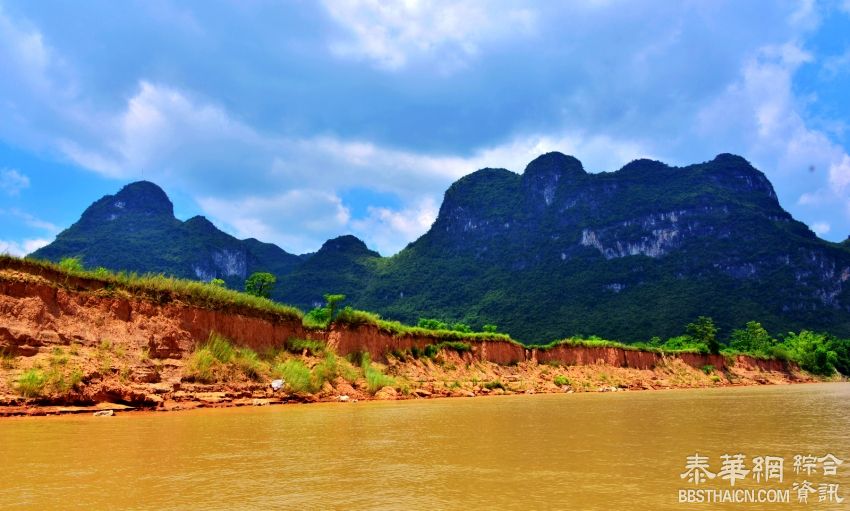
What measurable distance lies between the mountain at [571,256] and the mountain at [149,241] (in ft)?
1.72

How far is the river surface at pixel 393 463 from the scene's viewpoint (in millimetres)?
3838

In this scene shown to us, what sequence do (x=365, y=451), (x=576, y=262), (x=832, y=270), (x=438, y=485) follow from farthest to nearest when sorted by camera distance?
(x=576, y=262)
(x=832, y=270)
(x=365, y=451)
(x=438, y=485)

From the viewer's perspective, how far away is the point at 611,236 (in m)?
140

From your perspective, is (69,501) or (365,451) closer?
(69,501)

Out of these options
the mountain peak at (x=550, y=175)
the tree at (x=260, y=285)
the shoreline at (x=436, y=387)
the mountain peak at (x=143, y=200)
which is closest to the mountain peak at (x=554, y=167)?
the mountain peak at (x=550, y=175)

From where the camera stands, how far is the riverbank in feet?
42.5

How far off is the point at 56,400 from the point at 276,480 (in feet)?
35.5

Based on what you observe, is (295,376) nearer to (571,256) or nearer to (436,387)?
(436,387)

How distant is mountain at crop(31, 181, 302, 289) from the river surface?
142 meters

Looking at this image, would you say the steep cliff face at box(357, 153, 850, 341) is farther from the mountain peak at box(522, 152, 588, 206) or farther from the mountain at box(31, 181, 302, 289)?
the mountain at box(31, 181, 302, 289)

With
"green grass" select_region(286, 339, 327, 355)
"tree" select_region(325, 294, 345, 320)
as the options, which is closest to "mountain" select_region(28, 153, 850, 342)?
"tree" select_region(325, 294, 345, 320)

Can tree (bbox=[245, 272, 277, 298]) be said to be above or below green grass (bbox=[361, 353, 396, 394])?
above

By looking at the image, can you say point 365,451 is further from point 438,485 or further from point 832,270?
point 832,270

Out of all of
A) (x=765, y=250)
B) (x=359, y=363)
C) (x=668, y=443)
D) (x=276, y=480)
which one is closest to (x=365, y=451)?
(x=276, y=480)
